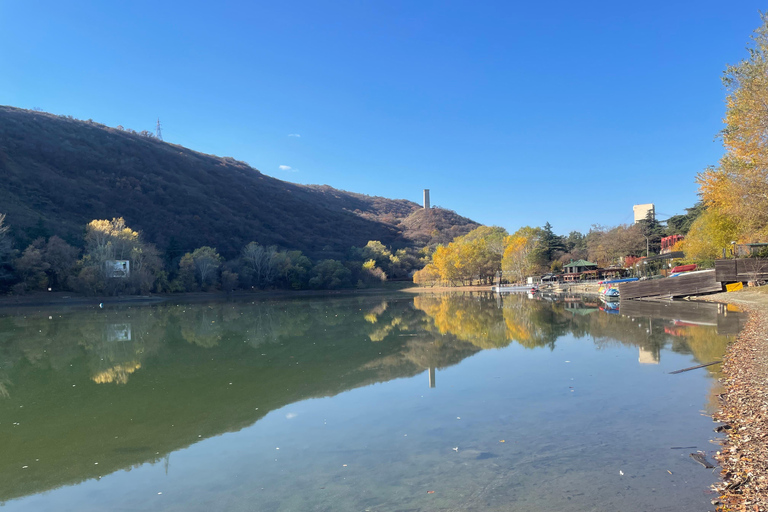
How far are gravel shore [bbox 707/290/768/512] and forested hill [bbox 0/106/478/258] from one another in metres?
65.8

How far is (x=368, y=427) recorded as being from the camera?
7.56 metres

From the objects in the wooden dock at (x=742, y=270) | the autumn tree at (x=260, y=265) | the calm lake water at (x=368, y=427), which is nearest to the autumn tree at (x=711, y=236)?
the wooden dock at (x=742, y=270)

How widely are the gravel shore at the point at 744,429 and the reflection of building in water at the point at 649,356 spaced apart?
151cm

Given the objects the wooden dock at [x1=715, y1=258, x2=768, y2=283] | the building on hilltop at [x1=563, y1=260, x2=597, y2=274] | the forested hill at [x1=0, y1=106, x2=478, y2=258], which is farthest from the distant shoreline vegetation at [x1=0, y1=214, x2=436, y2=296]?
the wooden dock at [x1=715, y1=258, x2=768, y2=283]

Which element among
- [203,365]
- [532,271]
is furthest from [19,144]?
[203,365]

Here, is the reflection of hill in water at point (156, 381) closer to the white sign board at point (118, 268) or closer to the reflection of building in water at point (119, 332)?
the reflection of building in water at point (119, 332)

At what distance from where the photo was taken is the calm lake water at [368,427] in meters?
5.16

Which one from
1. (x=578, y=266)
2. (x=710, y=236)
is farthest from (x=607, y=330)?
(x=578, y=266)

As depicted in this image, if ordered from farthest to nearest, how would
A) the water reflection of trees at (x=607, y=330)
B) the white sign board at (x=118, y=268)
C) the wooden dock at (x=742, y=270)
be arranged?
the white sign board at (x=118, y=268)
the wooden dock at (x=742, y=270)
the water reflection of trees at (x=607, y=330)

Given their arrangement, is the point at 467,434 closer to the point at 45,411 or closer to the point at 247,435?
the point at 247,435

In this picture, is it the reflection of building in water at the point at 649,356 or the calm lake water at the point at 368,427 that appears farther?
the reflection of building in water at the point at 649,356

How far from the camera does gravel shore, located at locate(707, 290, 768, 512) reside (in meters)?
4.31

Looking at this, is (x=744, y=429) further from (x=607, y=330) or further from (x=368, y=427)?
(x=607, y=330)

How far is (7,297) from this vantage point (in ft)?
156
